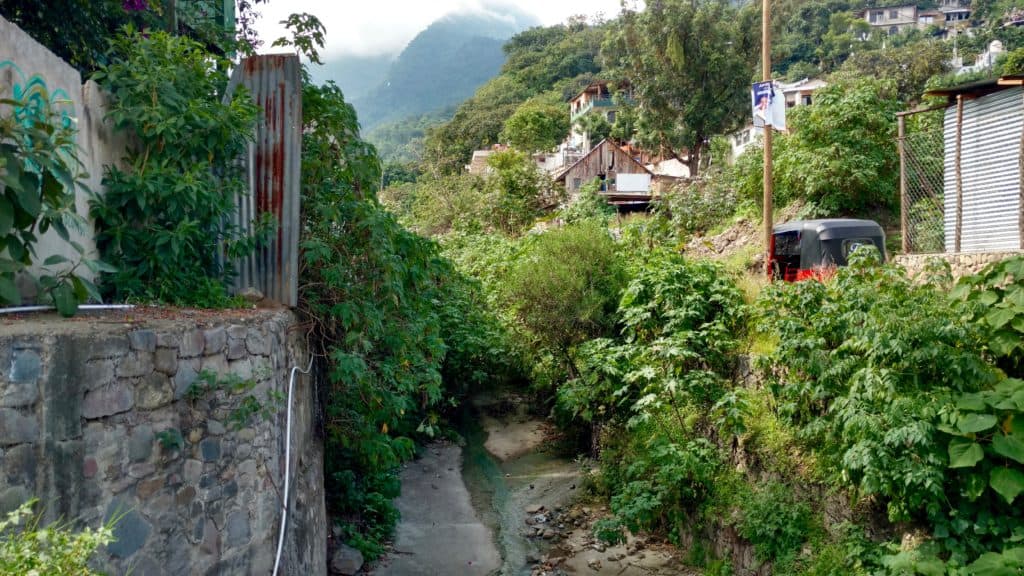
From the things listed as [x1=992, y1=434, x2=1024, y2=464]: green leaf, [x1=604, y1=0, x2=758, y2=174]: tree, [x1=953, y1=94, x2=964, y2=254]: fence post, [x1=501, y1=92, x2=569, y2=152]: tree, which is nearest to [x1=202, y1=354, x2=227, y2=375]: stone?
[x1=992, y1=434, x2=1024, y2=464]: green leaf

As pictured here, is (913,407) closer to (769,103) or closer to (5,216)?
(769,103)

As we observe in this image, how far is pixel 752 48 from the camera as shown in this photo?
1086 inches

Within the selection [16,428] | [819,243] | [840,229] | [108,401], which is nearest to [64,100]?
[108,401]

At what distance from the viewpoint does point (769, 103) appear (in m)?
13.0

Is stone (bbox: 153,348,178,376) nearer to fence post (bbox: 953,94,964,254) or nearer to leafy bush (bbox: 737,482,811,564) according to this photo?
leafy bush (bbox: 737,482,811,564)

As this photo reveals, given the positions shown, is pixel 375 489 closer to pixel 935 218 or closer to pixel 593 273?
pixel 593 273

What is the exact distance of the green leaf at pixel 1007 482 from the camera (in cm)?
676

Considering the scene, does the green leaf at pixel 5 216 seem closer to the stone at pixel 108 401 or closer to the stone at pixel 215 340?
the stone at pixel 108 401

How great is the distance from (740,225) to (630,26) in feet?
38.2

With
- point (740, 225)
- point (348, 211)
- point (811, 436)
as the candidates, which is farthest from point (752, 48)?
point (348, 211)

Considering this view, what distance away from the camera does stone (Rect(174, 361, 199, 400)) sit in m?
4.05

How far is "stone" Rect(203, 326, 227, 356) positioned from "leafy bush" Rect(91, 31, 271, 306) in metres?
0.76

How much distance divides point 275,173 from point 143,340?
2.64 meters

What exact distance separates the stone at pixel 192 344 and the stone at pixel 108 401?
0.42m
